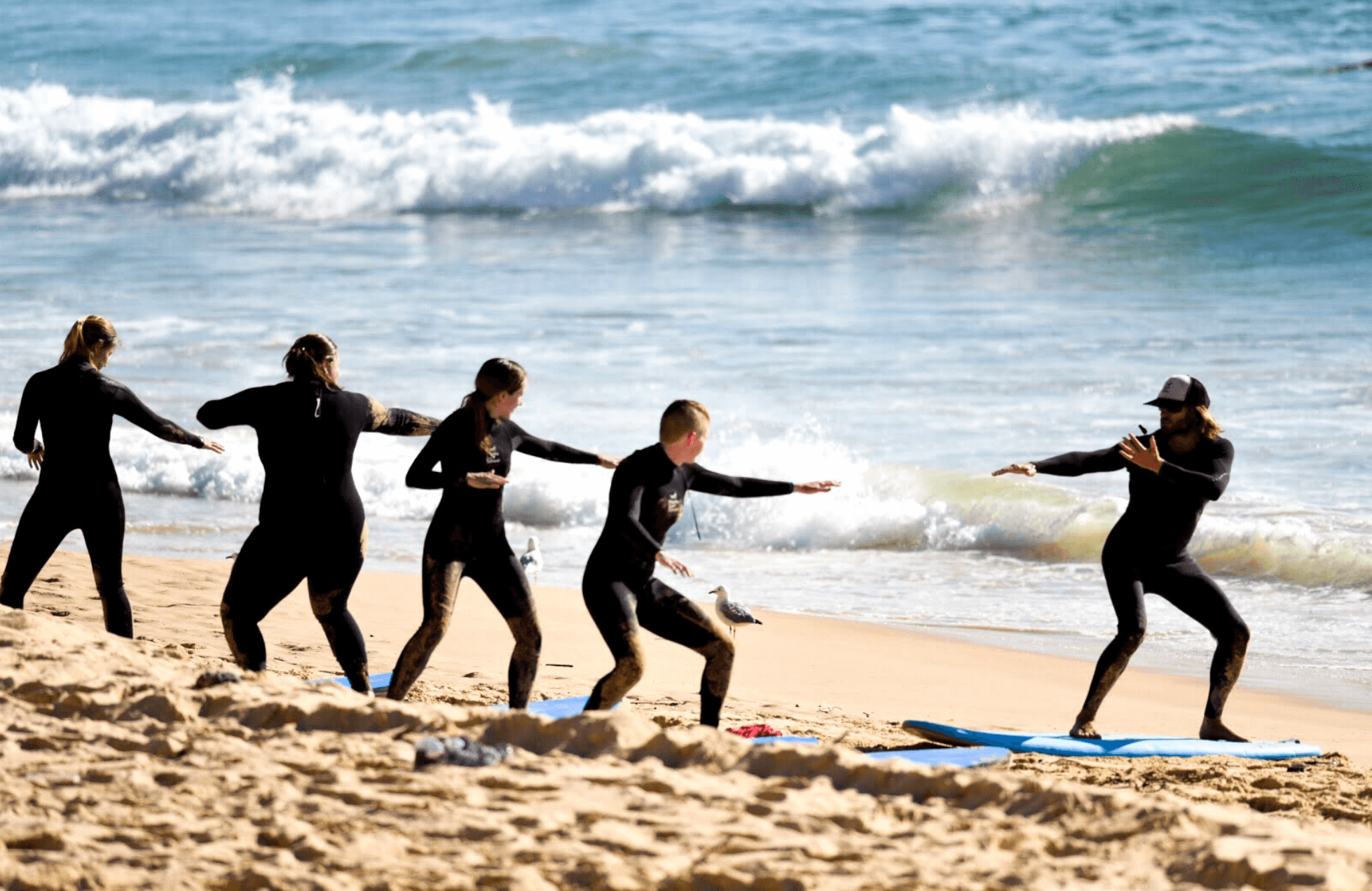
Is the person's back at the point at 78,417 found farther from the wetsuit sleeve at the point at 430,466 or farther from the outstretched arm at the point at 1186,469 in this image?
the outstretched arm at the point at 1186,469

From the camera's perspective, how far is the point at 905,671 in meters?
8.68

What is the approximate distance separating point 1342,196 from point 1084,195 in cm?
411

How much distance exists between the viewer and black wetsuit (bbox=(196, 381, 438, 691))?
634cm

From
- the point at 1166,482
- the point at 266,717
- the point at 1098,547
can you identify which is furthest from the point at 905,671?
the point at 266,717

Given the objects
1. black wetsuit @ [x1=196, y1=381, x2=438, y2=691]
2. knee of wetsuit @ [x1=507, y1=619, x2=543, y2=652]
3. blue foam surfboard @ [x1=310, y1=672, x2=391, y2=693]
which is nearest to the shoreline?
blue foam surfboard @ [x1=310, y1=672, x2=391, y2=693]

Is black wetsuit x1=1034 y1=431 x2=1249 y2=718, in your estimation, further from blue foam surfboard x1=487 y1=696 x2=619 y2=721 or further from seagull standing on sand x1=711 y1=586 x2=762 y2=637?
blue foam surfboard x1=487 y1=696 x2=619 y2=721

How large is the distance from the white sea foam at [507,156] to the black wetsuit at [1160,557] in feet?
65.8

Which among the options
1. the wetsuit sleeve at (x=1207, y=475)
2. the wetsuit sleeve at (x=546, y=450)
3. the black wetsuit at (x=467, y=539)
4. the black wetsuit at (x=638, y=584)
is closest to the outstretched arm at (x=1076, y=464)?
the wetsuit sleeve at (x=1207, y=475)

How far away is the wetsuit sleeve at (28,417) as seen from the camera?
6961mm

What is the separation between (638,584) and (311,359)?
1.55m

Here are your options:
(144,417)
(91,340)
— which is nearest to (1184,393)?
(144,417)

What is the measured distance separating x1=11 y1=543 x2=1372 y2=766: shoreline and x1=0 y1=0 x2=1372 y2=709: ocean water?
561 millimetres

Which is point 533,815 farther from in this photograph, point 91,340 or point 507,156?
point 507,156

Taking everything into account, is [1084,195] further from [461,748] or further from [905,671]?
[461,748]
